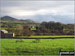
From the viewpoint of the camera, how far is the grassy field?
2.71 meters

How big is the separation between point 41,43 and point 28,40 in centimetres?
26

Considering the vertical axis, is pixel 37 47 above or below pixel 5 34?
below

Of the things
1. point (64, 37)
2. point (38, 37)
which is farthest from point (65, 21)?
point (38, 37)

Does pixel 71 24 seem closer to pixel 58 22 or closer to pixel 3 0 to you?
pixel 58 22

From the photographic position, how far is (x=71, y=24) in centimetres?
274

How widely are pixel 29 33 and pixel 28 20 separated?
25cm

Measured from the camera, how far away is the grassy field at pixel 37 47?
2.71 metres

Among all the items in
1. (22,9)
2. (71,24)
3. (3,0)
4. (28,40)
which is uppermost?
(3,0)

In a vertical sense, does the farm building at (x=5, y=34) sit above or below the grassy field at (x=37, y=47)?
above

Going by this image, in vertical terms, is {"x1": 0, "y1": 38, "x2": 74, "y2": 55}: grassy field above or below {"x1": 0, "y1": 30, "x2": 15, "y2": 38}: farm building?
below

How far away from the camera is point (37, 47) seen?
2732 millimetres

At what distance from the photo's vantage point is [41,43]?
2748 millimetres

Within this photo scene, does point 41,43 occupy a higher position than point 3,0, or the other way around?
point 3,0

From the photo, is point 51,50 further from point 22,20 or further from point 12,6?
point 12,6
